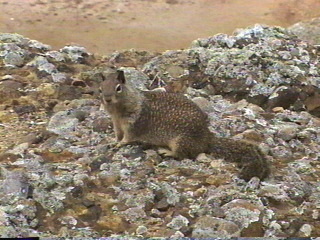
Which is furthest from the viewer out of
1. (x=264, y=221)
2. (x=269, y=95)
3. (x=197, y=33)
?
(x=197, y=33)

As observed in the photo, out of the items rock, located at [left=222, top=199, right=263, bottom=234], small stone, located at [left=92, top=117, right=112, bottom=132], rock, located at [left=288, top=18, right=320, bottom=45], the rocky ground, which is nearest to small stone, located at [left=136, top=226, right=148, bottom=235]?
the rocky ground

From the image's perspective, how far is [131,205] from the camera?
2.38m

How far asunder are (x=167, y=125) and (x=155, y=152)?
0.39ft

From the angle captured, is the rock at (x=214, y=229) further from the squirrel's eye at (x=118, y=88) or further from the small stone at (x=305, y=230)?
the squirrel's eye at (x=118, y=88)

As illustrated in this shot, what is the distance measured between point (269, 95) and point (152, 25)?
2.62 meters

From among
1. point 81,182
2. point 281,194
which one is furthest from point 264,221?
point 81,182

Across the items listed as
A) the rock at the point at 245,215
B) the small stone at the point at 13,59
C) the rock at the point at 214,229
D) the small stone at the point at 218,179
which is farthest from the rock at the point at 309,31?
the rock at the point at 214,229

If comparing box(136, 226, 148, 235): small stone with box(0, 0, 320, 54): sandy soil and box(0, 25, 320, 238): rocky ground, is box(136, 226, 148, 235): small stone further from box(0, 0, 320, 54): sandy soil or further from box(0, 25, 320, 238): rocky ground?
box(0, 0, 320, 54): sandy soil

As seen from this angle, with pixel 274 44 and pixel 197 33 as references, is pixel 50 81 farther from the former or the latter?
pixel 197 33

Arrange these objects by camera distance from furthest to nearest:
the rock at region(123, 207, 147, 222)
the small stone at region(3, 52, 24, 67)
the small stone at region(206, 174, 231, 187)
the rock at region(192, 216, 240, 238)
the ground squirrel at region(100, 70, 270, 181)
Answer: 1. the small stone at region(3, 52, 24, 67)
2. the ground squirrel at region(100, 70, 270, 181)
3. the small stone at region(206, 174, 231, 187)
4. the rock at region(123, 207, 147, 222)
5. the rock at region(192, 216, 240, 238)

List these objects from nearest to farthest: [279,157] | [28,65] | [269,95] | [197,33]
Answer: [279,157]
[269,95]
[28,65]
[197,33]

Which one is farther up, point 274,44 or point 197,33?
point 274,44

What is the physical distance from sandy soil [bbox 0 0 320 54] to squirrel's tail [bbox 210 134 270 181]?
2622 mm

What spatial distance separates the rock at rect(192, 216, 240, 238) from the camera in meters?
2.20
